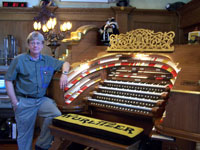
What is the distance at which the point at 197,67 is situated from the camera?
1.68m

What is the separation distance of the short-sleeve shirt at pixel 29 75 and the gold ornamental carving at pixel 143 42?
75 centimetres

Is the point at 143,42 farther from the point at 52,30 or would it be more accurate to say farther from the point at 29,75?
the point at 52,30

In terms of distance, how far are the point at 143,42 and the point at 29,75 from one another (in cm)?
118

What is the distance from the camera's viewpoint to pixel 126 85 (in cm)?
228

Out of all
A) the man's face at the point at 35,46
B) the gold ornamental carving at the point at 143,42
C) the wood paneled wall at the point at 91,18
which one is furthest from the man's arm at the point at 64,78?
the wood paneled wall at the point at 91,18

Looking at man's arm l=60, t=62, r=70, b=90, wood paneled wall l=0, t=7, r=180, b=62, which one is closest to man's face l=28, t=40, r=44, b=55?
man's arm l=60, t=62, r=70, b=90

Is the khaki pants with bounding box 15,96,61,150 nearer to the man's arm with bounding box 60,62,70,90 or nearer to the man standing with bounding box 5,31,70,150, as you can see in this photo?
the man standing with bounding box 5,31,70,150

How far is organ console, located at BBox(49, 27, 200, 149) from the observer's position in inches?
79.0

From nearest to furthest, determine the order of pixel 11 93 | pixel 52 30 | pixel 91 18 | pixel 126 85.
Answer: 1. pixel 11 93
2. pixel 126 85
3. pixel 52 30
4. pixel 91 18

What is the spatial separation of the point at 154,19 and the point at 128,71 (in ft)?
8.36

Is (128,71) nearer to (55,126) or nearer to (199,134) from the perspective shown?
(55,126)

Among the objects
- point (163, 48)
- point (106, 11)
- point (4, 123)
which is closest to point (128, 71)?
point (163, 48)

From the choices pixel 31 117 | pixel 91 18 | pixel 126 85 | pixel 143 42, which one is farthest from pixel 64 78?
pixel 91 18

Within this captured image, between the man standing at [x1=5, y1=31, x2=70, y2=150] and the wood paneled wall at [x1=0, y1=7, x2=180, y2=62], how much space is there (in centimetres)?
244
